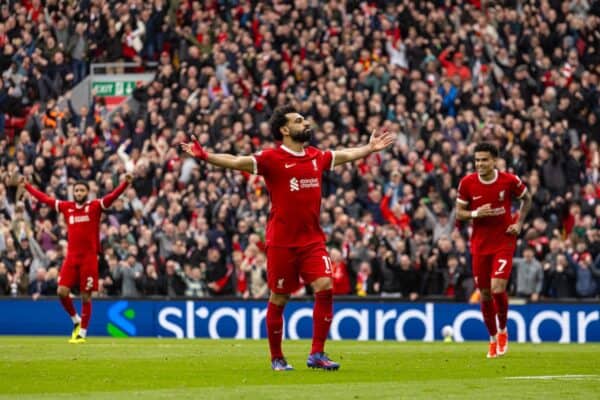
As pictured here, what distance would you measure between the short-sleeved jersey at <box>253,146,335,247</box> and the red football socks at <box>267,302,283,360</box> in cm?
72

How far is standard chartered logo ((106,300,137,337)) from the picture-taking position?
31.5 meters

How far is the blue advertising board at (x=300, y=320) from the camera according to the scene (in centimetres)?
2828

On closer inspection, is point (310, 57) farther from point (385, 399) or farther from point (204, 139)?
point (385, 399)

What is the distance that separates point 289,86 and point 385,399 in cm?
2262

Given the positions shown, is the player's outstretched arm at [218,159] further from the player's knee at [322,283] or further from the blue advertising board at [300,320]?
the blue advertising board at [300,320]

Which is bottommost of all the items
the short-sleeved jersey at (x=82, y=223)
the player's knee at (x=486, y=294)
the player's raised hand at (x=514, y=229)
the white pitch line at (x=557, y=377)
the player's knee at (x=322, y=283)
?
the white pitch line at (x=557, y=377)

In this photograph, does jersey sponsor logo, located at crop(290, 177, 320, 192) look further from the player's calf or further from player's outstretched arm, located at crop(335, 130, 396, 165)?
the player's calf

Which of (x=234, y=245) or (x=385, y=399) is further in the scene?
(x=234, y=245)

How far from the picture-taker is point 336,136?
32594 millimetres

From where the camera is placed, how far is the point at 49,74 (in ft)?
129

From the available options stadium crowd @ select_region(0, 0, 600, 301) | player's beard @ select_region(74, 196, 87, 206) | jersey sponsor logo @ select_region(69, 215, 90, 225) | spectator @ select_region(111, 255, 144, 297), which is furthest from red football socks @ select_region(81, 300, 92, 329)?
spectator @ select_region(111, 255, 144, 297)

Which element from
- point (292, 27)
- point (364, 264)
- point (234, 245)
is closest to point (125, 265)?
point (234, 245)

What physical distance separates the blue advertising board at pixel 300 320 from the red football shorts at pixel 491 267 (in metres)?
9.55

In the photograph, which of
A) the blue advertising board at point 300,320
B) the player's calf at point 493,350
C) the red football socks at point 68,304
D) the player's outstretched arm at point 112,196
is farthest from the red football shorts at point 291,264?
the blue advertising board at point 300,320
